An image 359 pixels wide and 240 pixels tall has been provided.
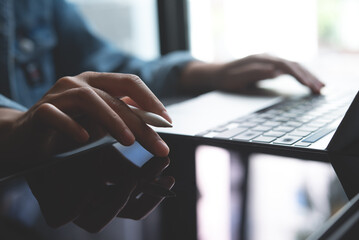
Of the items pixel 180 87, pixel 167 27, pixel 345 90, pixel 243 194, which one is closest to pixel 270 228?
pixel 243 194

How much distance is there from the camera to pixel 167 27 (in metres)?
1.44

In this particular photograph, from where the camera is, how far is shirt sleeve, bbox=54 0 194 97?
89cm

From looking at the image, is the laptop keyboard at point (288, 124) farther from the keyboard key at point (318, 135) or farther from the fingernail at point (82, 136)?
the fingernail at point (82, 136)

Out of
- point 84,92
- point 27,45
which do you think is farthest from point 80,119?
point 27,45

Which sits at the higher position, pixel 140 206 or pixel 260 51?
pixel 140 206

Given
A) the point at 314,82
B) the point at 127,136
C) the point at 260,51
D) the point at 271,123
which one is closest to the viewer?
the point at 127,136

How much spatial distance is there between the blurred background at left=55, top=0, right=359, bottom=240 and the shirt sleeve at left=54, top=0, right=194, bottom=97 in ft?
0.82

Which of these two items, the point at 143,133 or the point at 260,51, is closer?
the point at 143,133

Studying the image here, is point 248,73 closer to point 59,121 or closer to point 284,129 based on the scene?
point 284,129

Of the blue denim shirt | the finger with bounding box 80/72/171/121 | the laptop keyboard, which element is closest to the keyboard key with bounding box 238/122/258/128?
the laptop keyboard

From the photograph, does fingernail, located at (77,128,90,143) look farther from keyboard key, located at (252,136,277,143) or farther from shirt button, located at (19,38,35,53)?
shirt button, located at (19,38,35,53)

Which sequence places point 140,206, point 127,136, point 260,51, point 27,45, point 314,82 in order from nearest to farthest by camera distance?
point 140,206, point 127,136, point 314,82, point 27,45, point 260,51

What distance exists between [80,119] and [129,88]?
0.07 metres

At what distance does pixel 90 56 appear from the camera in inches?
39.2
